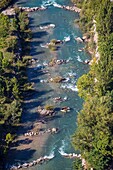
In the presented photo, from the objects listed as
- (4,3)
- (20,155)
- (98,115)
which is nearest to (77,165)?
(98,115)

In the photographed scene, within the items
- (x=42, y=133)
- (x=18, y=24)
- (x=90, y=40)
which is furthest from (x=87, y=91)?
(x=18, y=24)

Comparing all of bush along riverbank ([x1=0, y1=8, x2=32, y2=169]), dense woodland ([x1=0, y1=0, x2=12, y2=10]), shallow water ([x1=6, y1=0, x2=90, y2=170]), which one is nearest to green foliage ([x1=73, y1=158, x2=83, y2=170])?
shallow water ([x1=6, y1=0, x2=90, y2=170])

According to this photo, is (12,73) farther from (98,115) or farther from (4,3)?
(4,3)

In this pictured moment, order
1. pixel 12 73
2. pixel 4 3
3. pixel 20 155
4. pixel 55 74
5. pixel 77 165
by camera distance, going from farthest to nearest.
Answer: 1. pixel 4 3
2. pixel 55 74
3. pixel 12 73
4. pixel 20 155
5. pixel 77 165

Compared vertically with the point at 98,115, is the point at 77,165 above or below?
below

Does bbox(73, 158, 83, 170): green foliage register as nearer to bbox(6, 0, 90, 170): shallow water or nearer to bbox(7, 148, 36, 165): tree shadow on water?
bbox(6, 0, 90, 170): shallow water

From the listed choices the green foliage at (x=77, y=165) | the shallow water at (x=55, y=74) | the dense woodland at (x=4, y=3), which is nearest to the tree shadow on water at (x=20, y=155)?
the shallow water at (x=55, y=74)

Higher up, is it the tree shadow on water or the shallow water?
the shallow water
